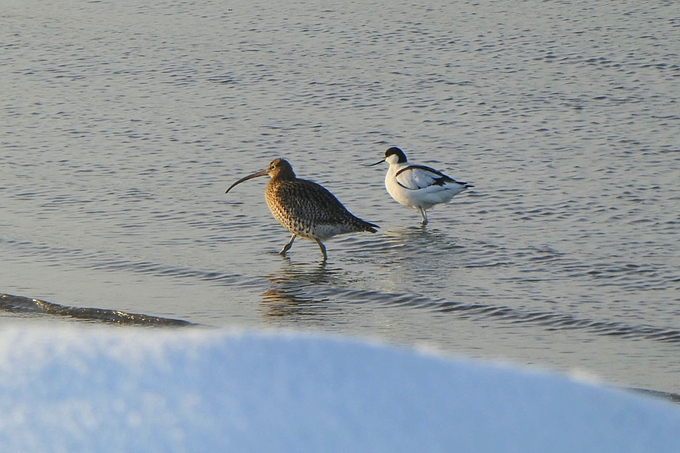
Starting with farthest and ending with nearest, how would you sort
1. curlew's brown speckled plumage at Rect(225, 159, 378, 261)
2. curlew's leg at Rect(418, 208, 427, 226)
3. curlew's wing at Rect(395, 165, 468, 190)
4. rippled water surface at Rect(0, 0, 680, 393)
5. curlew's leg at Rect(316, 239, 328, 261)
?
1. curlew's leg at Rect(418, 208, 427, 226)
2. curlew's wing at Rect(395, 165, 468, 190)
3. curlew's leg at Rect(316, 239, 328, 261)
4. curlew's brown speckled plumage at Rect(225, 159, 378, 261)
5. rippled water surface at Rect(0, 0, 680, 393)

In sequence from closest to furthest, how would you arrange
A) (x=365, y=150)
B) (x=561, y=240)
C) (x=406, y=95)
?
(x=561, y=240), (x=365, y=150), (x=406, y=95)

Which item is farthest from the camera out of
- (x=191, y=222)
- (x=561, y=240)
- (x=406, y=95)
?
(x=406, y=95)

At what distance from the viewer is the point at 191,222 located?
9266mm

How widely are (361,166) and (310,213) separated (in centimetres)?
299

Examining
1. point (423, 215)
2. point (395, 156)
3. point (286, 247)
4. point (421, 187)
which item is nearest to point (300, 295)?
point (286, 247)

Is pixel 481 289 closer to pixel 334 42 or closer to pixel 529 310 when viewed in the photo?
pixel 529 310

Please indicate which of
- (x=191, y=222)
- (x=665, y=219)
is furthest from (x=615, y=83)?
(x=191, y=222)

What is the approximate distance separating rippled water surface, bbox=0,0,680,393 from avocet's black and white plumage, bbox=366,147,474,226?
225 mm

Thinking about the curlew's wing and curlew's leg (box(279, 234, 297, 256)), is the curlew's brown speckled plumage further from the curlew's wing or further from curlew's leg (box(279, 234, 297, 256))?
the curlew's wing

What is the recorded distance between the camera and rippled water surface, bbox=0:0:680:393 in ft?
22.2

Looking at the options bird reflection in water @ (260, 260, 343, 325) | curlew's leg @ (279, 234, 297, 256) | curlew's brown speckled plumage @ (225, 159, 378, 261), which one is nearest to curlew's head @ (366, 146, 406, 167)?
curlew's brown speckled plumage @ (225, 159, 378, 261)

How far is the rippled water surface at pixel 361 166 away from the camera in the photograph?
6770mm

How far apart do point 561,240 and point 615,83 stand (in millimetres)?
6099

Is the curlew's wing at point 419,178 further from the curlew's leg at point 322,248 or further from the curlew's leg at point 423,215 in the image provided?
the curlew's leg at point 322,248
